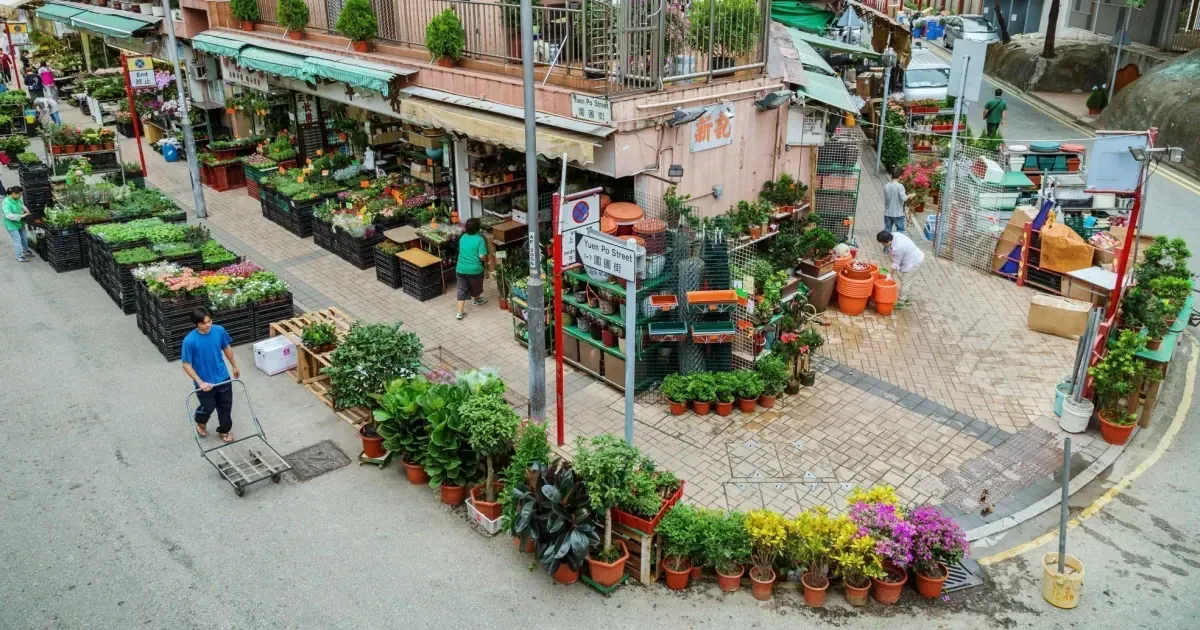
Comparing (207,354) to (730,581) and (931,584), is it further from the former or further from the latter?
(931,584)

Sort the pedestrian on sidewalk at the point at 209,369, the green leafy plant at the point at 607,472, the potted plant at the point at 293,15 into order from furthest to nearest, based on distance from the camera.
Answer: the potted plant at the point at 293,15 < the pedestrian on sidewalk at the point at 209,369 < the green leafy plant at the point at 607,472

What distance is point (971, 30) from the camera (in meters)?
40.5

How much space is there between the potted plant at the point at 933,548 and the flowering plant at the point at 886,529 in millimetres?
97

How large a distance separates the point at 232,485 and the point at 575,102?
21.0 ft

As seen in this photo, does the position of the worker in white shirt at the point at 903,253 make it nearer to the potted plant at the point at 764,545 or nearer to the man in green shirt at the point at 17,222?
the potted plant at the point at 764,545

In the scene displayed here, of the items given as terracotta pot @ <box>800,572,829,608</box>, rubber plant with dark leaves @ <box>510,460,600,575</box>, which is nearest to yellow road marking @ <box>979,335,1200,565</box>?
terracotta pot @ <box>800,572,829,608</box>

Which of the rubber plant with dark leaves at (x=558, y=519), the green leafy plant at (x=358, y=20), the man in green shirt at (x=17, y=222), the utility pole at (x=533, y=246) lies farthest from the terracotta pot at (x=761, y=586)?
the man in green shirt at (x=17, y=222)

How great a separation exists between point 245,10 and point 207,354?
1332cm

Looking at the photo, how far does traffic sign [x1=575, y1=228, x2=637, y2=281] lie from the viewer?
758 cm

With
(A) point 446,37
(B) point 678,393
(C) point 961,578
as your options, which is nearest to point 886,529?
(C) point 961,578

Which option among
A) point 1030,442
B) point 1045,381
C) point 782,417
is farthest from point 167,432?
point 1045,381

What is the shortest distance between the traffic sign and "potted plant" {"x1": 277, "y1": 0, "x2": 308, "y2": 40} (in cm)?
1261

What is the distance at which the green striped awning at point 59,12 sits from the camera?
2746 cm

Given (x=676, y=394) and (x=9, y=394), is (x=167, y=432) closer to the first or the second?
(x=9, y=394)
